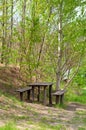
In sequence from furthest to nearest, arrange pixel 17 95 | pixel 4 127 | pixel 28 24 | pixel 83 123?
pixel 28 24
pixel 17 95
pixel 83 123
pixel 4 127

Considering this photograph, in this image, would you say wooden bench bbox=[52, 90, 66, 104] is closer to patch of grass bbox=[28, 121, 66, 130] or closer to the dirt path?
the dirt path

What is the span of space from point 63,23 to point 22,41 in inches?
91.9

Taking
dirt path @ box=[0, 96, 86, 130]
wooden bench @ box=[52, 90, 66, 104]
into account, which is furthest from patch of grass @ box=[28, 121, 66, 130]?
wooden bench @ box=[52, 90, 66, 104]

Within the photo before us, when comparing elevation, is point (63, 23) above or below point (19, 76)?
above

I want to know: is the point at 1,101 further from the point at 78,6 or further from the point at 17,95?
the point at 78,6

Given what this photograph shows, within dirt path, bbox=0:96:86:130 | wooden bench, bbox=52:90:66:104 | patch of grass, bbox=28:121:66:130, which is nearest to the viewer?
patch of grass, bbox=28:121:66:130

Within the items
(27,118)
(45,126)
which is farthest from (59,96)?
(45,126)

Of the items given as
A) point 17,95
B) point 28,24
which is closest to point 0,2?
point 28,24

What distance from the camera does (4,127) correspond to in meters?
7.07

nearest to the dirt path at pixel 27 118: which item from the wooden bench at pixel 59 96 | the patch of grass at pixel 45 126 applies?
the patch of grass at pixel 45 126

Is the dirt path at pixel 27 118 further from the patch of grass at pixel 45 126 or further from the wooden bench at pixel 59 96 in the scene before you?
the wooden bench at pixel 59 96

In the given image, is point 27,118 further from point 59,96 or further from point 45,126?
point 59,96

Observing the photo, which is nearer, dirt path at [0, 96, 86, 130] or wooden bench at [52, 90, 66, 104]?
dirt path at [0, 96, 86, 130]

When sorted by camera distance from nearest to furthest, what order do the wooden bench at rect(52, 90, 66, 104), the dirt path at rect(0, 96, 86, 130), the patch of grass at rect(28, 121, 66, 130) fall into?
the patch of grass at rect(28, 121, 66, 130) < the dirt path at rect(0, 96, 86, 130) < the wooden bench at rect(52, 90, 66, 104)
